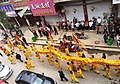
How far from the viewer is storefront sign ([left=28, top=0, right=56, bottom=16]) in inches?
748

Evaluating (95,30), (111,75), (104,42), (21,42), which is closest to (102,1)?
(95,30)

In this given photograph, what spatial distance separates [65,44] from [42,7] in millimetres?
5727

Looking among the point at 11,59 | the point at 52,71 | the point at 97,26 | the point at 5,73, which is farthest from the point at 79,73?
the point at 11,59

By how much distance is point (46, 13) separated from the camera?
20.0m

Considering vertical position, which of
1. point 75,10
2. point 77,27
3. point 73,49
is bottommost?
point 73,49

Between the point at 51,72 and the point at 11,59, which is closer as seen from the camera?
the point at 51,72

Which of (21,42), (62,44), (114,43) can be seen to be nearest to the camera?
(114,43)

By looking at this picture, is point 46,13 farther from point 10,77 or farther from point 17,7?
point 10,77

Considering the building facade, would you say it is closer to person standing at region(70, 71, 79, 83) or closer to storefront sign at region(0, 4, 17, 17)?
storefront sign at region(0, 4, 17, 17)

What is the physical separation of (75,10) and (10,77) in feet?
33.0

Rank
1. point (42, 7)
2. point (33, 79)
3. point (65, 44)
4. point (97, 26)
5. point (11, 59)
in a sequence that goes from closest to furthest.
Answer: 1. point (33, 79)
2. point (65, 44)
3. point (11, 59)
4. point (97, 26)
5. point (42, 7)

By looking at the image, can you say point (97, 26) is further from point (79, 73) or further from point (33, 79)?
point (33, 79)

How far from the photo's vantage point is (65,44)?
1670 cm

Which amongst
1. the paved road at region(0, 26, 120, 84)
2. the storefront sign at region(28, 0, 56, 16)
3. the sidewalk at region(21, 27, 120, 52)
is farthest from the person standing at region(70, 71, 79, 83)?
the storefront sign at region(28, 0, 56, 16)
